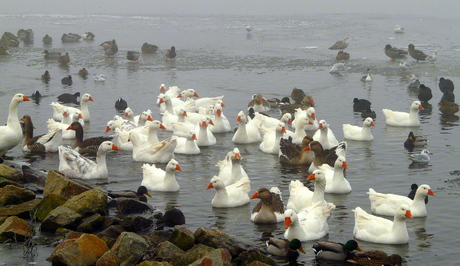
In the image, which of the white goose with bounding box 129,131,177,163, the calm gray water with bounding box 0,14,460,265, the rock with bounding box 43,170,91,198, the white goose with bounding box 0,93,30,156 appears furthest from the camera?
the white goose with bounding box 129,131,177,163

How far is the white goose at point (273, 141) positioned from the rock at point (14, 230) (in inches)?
284

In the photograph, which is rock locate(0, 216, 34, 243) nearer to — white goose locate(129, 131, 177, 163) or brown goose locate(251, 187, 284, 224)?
brown goose locate(251, 187, 284, 224)

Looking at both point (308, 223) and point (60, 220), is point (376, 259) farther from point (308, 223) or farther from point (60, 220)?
point (60, 220)

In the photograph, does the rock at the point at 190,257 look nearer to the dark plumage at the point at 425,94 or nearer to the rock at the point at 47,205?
the rock at the point at 47,205

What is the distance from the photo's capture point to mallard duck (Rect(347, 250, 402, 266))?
9.41m

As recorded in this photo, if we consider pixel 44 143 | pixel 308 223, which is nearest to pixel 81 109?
pixel 44 143

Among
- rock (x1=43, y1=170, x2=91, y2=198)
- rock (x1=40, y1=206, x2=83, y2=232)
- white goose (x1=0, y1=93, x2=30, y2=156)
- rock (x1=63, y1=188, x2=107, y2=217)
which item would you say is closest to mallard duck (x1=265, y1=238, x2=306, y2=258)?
rock (x1=63, y1=188, x2=107, y2=217)

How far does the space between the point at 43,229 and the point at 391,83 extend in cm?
1761

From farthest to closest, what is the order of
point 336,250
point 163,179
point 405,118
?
point 405,118 < point 163,179 < point 336,250

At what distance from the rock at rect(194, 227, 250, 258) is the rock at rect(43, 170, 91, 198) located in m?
2.95

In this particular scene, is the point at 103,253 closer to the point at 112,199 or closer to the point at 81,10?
the point at 112,199

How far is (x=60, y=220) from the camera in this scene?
1051 centimetres

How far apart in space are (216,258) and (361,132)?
9099 millimetres

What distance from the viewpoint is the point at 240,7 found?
221 ft
